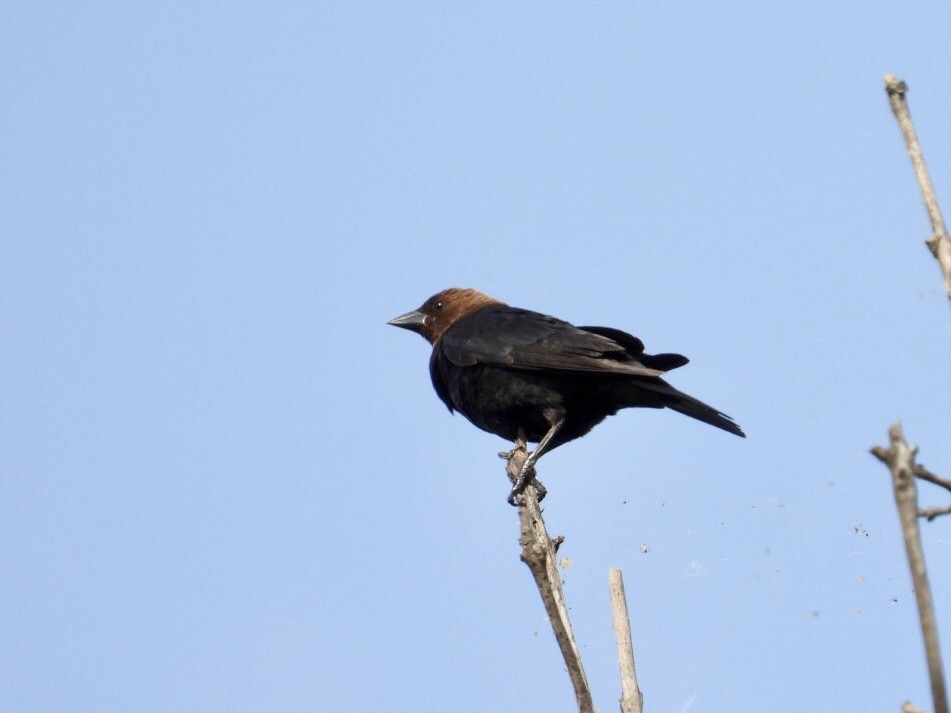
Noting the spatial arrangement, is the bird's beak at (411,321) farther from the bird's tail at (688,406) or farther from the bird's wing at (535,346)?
the bird's tail at (688,406)

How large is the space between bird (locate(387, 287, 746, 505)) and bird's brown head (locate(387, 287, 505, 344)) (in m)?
0.86

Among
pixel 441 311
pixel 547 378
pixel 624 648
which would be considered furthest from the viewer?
pixel 441 311

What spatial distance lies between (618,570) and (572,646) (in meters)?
0.74

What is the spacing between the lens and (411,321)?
7.62 m

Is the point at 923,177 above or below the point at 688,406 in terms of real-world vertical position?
below

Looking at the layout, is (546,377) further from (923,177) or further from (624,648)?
(923,177)

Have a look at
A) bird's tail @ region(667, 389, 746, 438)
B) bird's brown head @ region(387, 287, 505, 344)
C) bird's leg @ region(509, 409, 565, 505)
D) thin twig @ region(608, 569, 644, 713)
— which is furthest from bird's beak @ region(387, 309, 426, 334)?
thin twig @ region(608, 569, 644, 713)

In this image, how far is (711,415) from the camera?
554cm

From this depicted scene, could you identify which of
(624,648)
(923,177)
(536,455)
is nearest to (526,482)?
(536,455)

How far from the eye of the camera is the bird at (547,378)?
18.8 ft

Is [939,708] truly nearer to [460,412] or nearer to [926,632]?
[926,632]

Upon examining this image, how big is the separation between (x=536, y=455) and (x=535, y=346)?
0.59 m

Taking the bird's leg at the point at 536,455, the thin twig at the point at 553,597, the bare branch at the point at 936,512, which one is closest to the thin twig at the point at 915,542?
the bare branch at the point at 936,512

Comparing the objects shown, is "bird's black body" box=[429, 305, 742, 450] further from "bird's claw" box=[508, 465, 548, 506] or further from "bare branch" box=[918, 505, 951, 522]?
"bare branch" box=[918, 505, 951, 522]
